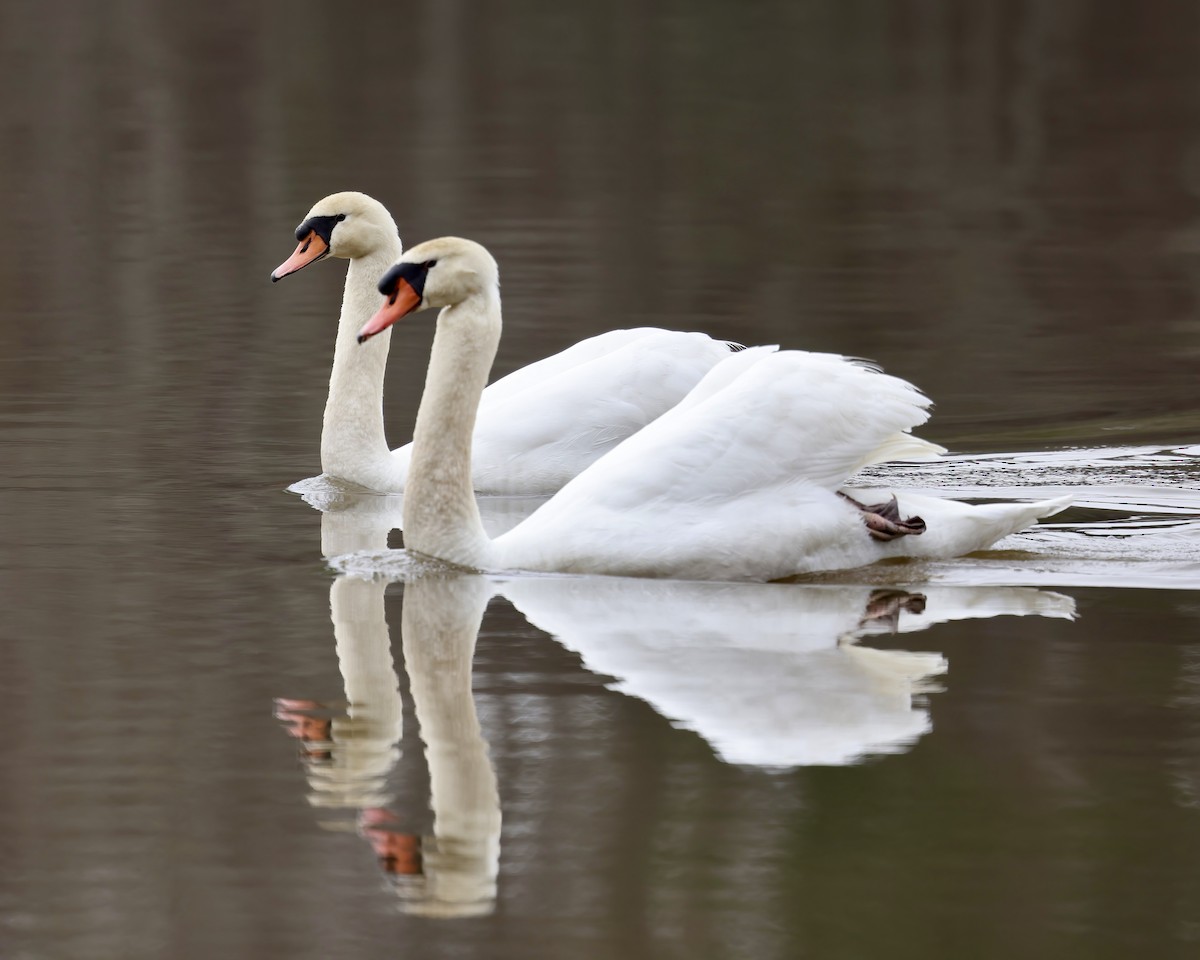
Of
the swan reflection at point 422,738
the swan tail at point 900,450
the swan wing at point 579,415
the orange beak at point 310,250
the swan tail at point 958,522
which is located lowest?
the swan reflection at point 422,738

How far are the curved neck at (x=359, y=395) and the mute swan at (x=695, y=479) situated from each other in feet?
7.82

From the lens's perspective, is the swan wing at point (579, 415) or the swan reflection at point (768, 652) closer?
the swan reflection at point (768, 652)

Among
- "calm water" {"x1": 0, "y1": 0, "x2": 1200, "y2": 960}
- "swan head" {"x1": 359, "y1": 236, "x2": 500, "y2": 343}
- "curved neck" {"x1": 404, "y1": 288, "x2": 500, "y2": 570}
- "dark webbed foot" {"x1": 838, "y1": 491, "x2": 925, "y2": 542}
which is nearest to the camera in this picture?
"calm water" {"x1": 0, "y1": 0, "x2": 1200, "y2": 960}

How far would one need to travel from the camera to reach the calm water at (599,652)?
5.77m

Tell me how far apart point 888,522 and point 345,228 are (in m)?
4.43

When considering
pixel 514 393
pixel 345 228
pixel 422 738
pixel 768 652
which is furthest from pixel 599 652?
pixel 345 228

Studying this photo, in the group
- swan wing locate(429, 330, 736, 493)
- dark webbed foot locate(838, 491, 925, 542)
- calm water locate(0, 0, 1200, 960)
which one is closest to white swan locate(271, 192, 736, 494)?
swan wing locate(429, 330, 736, 493)

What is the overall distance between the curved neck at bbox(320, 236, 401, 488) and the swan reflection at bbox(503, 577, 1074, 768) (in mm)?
2917

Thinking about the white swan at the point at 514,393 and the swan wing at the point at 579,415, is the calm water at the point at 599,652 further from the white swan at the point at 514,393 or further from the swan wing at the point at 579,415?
the swan wing at the point at 579,415

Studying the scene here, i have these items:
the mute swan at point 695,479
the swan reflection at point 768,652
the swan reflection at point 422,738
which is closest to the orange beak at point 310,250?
the mute swan at point 695,479

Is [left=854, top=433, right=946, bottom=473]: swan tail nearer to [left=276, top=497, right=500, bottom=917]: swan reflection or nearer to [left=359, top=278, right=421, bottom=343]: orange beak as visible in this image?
[left=276, top=497, right=500, bottom=917]: swan reflection

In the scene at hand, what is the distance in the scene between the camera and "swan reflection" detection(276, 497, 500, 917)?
596 centimetres

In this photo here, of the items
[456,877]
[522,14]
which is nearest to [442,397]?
[456,877]

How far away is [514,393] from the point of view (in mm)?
12180
